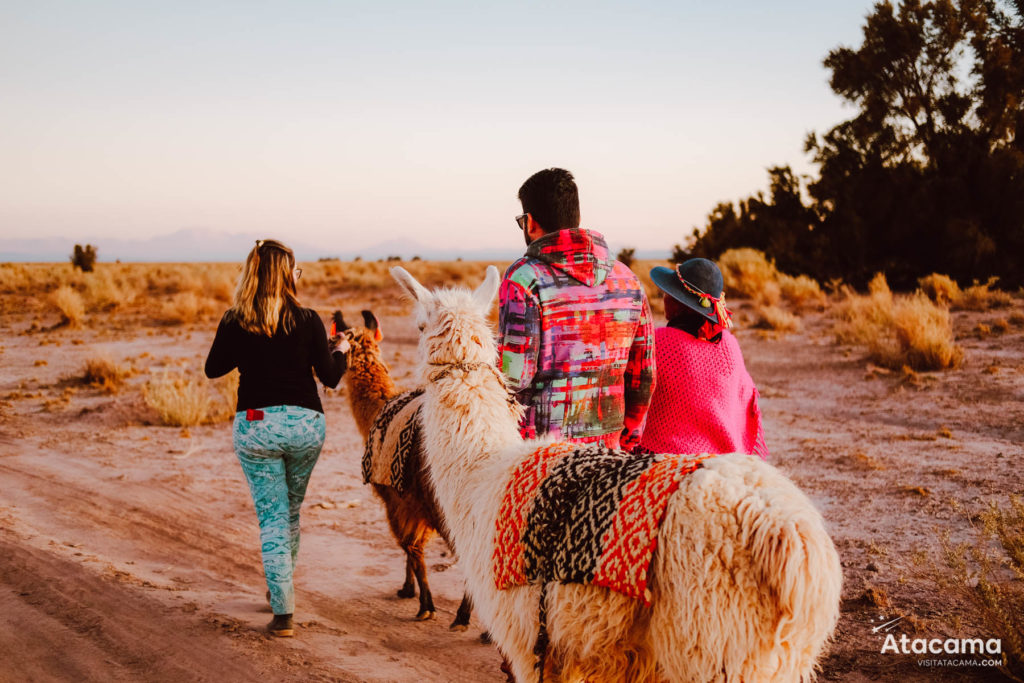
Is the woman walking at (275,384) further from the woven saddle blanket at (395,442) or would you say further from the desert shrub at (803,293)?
the desert shrub at (803,293)

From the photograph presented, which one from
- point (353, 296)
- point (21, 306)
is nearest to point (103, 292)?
point (21, 306)

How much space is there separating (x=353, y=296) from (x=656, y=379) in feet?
92.1

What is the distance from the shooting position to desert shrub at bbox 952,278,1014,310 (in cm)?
1584

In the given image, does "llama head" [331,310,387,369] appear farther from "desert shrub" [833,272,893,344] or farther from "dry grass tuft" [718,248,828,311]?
"dry grass tuft" [718,248,828,311]

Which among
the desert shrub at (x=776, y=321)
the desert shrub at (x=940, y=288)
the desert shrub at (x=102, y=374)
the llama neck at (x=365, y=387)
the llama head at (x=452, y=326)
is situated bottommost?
the desert shrub at (x=102, y=374)

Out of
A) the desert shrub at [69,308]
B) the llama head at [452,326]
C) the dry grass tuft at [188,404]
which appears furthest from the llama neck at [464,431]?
the desert shrub at [69,308]

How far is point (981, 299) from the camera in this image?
1617cm

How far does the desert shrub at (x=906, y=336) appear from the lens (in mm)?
11508

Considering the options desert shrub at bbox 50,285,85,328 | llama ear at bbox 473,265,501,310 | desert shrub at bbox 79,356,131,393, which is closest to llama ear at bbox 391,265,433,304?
llama ear at bbox 473,265,501,310

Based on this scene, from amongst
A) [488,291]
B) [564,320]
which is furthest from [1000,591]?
[488,291]

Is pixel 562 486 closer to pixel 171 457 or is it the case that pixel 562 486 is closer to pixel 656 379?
pixel 656 379

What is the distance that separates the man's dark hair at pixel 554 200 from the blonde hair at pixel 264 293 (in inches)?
72.5

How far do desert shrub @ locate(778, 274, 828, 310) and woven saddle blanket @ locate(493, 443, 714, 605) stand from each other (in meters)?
18.9

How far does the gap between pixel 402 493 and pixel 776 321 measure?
46.7 ft
